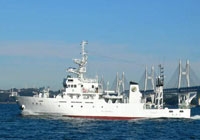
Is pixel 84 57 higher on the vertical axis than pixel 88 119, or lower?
higher

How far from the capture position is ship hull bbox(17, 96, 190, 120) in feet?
241

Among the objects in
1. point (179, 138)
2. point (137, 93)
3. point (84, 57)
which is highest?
point (84, 57)

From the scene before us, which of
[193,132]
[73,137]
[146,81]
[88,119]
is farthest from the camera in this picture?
[146,81]

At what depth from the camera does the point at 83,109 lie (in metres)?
73.7

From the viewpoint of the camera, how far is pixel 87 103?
73750 mm

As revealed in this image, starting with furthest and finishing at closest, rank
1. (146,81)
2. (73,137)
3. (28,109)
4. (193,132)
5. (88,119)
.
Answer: (146,81), (28,109), (88,119), (193,132), (73,137)

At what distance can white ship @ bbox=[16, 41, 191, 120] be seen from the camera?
73.5 metres

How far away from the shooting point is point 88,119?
70875 millimetres

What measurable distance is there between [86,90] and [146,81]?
76.6 meters

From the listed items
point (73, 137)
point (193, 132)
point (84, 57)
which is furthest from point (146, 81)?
point (73, 137)

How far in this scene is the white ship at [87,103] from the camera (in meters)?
73.5

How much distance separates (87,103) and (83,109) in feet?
3.40

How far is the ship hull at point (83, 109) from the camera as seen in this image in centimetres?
7344

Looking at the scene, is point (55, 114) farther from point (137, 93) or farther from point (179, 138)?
point (179, 138)
